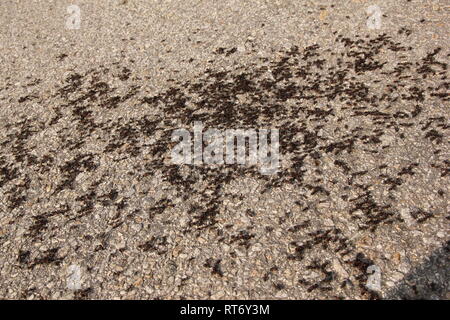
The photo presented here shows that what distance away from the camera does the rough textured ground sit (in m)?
10.5

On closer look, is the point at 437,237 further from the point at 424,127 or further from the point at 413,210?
the point at 424,127

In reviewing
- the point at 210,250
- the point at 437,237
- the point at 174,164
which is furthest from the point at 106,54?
the point at 437,237

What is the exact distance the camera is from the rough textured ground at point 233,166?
34.6ft

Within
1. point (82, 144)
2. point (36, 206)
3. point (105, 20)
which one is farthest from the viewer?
point (105, 20)

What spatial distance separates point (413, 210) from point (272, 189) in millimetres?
4005

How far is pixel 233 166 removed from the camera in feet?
44.2

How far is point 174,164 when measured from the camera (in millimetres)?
13844

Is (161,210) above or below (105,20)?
below

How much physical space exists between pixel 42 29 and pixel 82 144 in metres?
11.8

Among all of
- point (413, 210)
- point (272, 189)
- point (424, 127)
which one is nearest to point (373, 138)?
point (424, 127)

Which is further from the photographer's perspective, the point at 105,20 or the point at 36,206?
the point at 105,20

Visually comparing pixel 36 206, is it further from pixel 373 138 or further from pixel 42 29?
pixel 42 29
